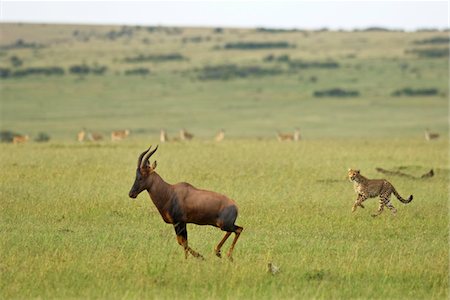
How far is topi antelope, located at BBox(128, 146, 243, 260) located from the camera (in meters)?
9.49

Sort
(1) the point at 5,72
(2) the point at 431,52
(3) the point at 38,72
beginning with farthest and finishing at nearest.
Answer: (2) the point at 431,52, (3) the point at 38,72, (1) the point at 5,72

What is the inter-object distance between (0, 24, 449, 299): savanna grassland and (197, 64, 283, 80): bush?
250mm

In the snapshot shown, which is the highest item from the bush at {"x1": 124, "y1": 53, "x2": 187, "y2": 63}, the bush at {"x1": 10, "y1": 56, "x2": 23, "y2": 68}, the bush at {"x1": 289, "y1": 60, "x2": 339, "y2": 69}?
the bush at {"x1": 124, "y1": 53, "x2": 187, "y2": 63}

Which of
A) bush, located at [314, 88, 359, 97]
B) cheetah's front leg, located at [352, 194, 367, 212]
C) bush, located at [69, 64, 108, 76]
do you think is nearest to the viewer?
cheetah's front leg, located at [352, 194, 367, 212]

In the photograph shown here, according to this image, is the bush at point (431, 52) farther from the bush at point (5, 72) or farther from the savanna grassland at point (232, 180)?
the bush at point (5, 72)

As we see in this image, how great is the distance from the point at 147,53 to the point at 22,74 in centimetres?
1371

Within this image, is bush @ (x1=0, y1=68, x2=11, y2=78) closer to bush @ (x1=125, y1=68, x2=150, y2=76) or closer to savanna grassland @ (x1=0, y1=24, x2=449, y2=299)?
savanna grassland @ (x1=0, y1=24, x2=449, y2=299)

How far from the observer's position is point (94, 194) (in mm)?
14602

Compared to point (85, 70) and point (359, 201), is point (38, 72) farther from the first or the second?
point (359, 201)

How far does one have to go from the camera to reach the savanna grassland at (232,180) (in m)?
9.05

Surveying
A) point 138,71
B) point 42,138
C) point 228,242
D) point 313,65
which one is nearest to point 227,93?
point 138,71

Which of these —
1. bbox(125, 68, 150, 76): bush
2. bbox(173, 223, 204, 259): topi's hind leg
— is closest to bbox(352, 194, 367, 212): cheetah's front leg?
bbox(173, 223, 204, 259): topi's hind leg

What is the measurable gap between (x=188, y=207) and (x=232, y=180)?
717 centimetres

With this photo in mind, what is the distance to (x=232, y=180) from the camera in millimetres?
16766
